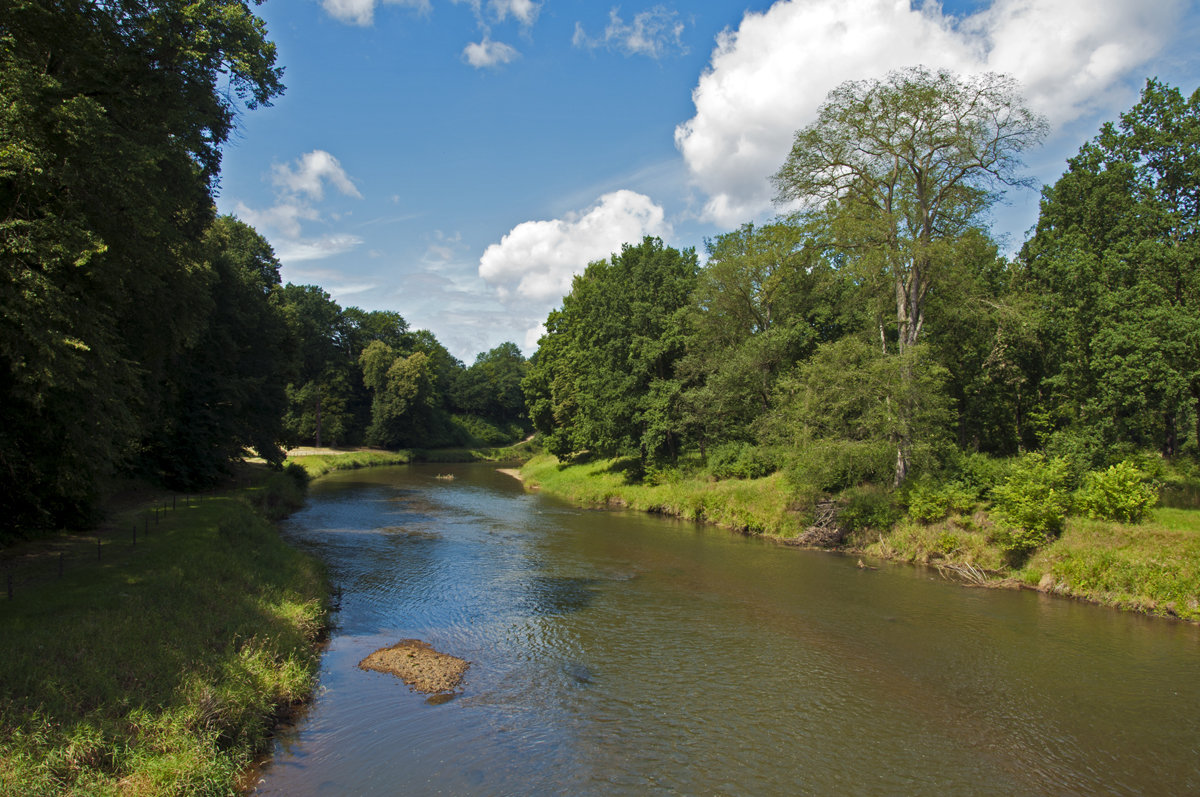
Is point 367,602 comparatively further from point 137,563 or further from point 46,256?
point 46,256

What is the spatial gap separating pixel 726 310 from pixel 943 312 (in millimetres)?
11374

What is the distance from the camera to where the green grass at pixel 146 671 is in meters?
7.54

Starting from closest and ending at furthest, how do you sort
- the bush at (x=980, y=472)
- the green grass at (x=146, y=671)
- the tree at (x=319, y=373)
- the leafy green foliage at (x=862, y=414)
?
the green grass at (x=146, y=671) < the bush at (x=980, y=472) < the leafy green foliage at (x=862, y=414) < the tree at (x=319, y=373)

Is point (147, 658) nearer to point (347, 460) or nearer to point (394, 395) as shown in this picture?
point (347, 460)

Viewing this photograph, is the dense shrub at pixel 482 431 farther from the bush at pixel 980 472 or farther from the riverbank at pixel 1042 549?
the bush at pixel 980 472

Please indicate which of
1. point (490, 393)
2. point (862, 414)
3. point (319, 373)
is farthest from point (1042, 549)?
point (490, 393)

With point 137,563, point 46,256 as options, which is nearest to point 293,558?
point 137,563

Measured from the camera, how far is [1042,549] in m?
19.7

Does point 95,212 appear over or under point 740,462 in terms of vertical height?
over

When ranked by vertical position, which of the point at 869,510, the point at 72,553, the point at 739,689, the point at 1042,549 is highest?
the point at 869,510

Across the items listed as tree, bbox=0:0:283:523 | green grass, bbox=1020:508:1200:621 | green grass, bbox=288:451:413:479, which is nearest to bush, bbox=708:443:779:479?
green grass, bbox=1020:508:1200:621

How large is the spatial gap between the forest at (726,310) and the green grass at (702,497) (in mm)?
1227

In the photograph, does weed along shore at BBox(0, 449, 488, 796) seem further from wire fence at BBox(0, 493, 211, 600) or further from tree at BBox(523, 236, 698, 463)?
tree at BBox(523, 236, 698, 463)

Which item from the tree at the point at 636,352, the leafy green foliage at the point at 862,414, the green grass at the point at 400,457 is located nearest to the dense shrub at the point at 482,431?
the green grass at the point at 400,457
